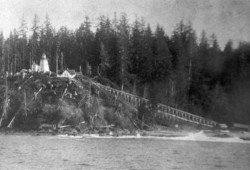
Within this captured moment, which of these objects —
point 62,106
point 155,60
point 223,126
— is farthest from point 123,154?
point 155,60

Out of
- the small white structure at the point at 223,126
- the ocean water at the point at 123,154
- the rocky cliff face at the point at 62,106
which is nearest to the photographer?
the ocean water at the point at 123,154

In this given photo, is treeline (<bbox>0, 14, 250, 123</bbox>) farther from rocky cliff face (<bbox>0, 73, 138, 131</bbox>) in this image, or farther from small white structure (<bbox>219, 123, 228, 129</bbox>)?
rocky cliff face (<bbox>0, 73, 138, 131</bbox>)

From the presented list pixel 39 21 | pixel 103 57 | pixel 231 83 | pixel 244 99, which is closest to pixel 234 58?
pixel 231 83

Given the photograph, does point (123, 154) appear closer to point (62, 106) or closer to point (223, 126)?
point (62, 106)

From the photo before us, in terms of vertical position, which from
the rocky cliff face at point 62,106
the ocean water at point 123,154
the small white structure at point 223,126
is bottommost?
the ocean water at point 123,154

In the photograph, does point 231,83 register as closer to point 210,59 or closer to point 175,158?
point 210,59

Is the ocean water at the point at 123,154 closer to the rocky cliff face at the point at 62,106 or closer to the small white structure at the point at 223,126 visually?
the small white structure at the point at 223,126
